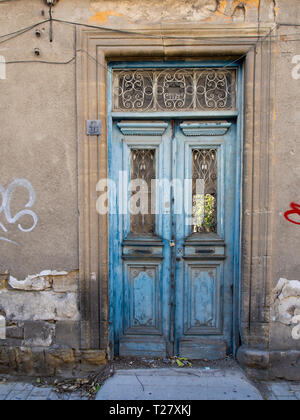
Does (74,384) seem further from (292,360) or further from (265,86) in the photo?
(265,86)

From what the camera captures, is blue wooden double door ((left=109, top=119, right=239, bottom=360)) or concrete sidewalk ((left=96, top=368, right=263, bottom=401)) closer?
concrete sidewalk ((left=96, top=368, right=263, bottom=401))

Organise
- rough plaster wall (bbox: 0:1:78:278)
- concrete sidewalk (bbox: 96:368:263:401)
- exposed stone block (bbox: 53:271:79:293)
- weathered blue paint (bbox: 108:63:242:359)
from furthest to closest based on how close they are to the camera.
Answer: weathered blue paint (bbox: 108:63:242:359), exposed stone block (bbox: 53:271:79:293), rough plaster wall (bbox: 0:1:78:278), concrete sidewalk (bbox: 96:368:263:401)

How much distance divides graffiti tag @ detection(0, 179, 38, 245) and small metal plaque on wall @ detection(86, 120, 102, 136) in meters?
0.85

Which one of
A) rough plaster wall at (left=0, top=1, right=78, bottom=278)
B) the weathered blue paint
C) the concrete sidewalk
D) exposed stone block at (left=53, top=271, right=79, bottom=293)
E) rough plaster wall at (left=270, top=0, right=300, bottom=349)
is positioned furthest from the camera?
the weathered blue paint

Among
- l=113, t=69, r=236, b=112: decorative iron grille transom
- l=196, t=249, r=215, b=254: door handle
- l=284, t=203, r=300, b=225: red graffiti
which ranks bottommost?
l=196, t=249, r=215, b=254: door handle

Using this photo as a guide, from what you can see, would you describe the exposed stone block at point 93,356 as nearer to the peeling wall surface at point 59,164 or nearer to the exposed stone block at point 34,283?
the peeling wall surface at point 59,164

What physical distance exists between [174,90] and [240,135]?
868 mm

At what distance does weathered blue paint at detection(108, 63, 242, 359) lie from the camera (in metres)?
3.32

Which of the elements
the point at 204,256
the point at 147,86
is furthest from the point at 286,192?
the point at 147,86

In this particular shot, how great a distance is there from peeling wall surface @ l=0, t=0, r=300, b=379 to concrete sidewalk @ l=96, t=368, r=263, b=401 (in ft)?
1.28

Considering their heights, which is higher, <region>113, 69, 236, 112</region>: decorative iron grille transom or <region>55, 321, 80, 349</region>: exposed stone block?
<region>113, 69, 236, 112</region>: decorative iron grille transom

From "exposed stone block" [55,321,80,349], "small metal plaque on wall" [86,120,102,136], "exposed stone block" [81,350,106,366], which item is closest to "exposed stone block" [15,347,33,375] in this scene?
"exposed stone block" [55,321,80,349]

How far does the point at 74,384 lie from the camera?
3.07 metres

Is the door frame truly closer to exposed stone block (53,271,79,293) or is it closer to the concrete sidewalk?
exposed stone block (53,271,79,293)
